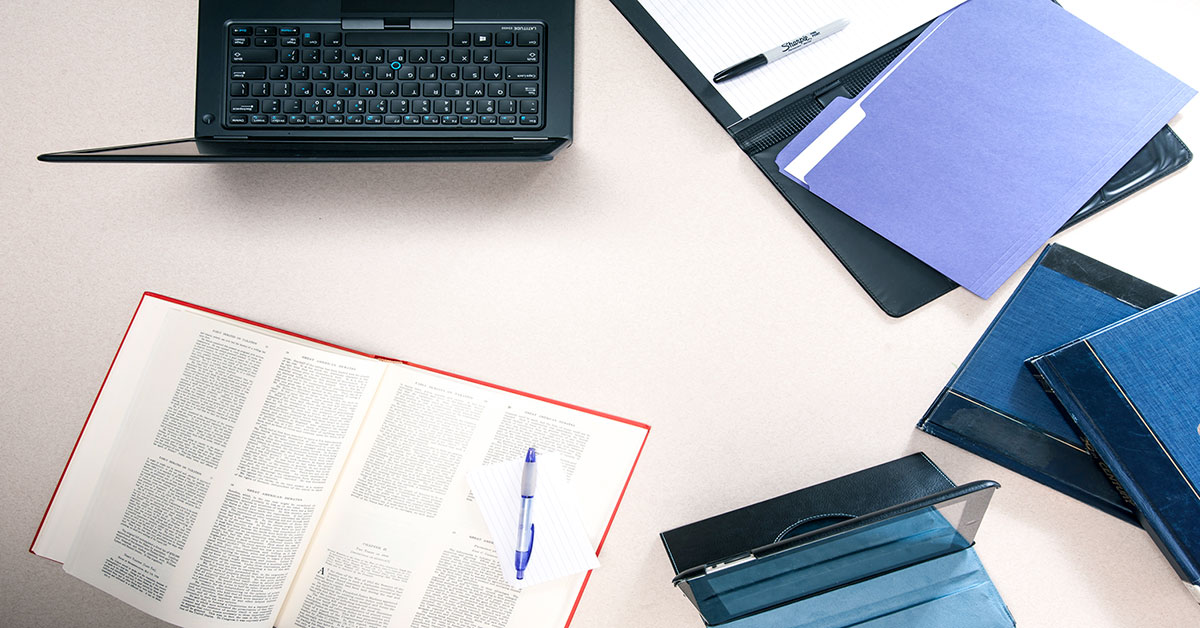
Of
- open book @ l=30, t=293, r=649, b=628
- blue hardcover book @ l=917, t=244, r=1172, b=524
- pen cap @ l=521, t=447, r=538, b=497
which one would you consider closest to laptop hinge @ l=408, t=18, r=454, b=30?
open book @ l=30, t=293, r=649, b=628

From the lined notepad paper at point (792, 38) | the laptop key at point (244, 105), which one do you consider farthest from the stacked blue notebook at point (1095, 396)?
the laptop key at point (244, 105)

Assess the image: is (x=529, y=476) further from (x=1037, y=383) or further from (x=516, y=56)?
(x=1037, y=383)

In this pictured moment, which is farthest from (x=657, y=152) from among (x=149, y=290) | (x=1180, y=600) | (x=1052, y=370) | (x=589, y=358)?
(x=1180, y=600)

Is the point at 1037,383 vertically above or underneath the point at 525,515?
above

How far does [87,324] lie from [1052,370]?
1.07 m

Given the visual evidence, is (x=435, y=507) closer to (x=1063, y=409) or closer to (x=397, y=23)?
(x=397, y=23)

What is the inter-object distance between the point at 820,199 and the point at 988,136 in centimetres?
19

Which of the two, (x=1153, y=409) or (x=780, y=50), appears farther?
(x=780, y=50)

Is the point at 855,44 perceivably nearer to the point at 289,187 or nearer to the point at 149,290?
the point at 289,187

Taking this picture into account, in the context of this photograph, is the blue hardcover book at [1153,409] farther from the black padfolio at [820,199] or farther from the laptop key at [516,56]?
the laptop key at [516,56]

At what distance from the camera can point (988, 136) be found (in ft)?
2.77

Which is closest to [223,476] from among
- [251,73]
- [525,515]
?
[525,515]

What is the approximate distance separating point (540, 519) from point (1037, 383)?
1.83 ft

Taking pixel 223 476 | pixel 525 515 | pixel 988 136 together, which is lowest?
pixel 223 476
